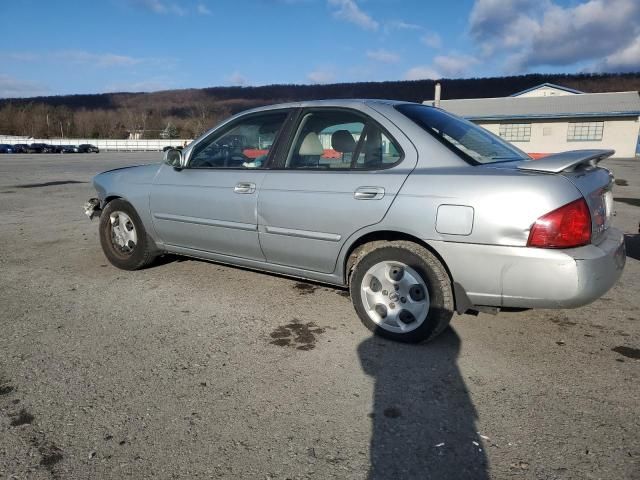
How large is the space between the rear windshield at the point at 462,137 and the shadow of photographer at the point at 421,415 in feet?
4.36

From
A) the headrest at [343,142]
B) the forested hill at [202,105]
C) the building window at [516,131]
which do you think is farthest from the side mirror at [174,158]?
the forested hill at [202,105]

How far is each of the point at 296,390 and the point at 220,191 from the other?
6.44ft

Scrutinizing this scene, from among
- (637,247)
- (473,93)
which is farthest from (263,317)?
(473,93)

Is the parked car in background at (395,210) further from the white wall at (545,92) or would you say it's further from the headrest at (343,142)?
the white wall at (545,92)

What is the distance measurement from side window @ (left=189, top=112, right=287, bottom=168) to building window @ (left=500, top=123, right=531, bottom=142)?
38.6 metres

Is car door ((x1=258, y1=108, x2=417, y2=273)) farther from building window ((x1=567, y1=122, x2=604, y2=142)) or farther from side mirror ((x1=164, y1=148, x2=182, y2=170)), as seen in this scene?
building window ((x1=567, y1=122, x2=604, y2=142))

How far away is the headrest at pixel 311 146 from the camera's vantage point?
12.2ft

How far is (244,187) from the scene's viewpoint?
384 cm

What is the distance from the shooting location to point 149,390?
8.73ft

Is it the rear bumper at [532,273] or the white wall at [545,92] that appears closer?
the rear bumper at [532,273]

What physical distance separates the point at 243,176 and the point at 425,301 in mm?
1793

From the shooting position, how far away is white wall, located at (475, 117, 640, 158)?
1405 inches

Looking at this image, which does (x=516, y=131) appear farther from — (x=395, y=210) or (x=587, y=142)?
(x=395, y=210)

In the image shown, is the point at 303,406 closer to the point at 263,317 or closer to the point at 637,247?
the point at 263,317
